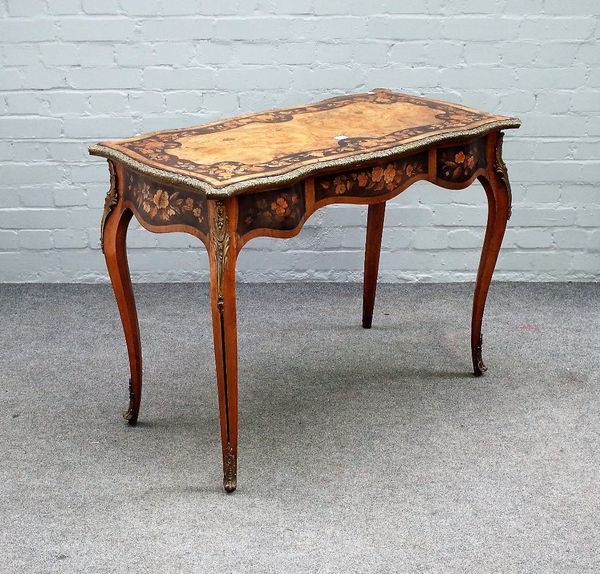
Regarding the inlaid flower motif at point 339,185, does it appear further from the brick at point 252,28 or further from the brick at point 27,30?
the brick at point 27,30

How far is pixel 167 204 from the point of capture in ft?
6.96

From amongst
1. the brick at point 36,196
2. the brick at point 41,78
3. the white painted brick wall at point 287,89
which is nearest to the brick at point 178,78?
the white painted brick wall at point 287,89

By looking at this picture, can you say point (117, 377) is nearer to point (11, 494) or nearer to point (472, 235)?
point (11, 494)

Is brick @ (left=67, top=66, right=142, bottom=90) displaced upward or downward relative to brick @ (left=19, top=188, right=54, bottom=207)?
upward

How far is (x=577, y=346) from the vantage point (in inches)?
118

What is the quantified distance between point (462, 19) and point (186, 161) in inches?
56.6

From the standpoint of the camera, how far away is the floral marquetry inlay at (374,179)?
220 cm

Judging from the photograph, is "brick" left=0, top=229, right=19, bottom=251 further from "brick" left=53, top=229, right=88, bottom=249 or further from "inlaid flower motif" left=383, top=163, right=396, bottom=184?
"inlaid flower motif" left=383, top=163, right=396, bottom=184

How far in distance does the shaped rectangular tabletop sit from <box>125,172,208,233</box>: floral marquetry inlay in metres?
0.05

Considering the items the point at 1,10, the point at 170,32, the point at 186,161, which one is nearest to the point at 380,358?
the point at 186,161

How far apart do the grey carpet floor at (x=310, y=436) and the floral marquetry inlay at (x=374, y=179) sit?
62cm

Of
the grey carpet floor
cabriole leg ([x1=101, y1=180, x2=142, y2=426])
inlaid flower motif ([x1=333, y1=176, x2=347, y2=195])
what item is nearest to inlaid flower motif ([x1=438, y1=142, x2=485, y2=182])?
inlaid flower motif ([x1=333, y1=176, x2=347, y2=195])

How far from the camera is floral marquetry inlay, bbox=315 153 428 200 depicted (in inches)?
86.4

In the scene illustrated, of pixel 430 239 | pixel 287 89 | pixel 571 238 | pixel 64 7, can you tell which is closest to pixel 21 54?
pixel 64 7
